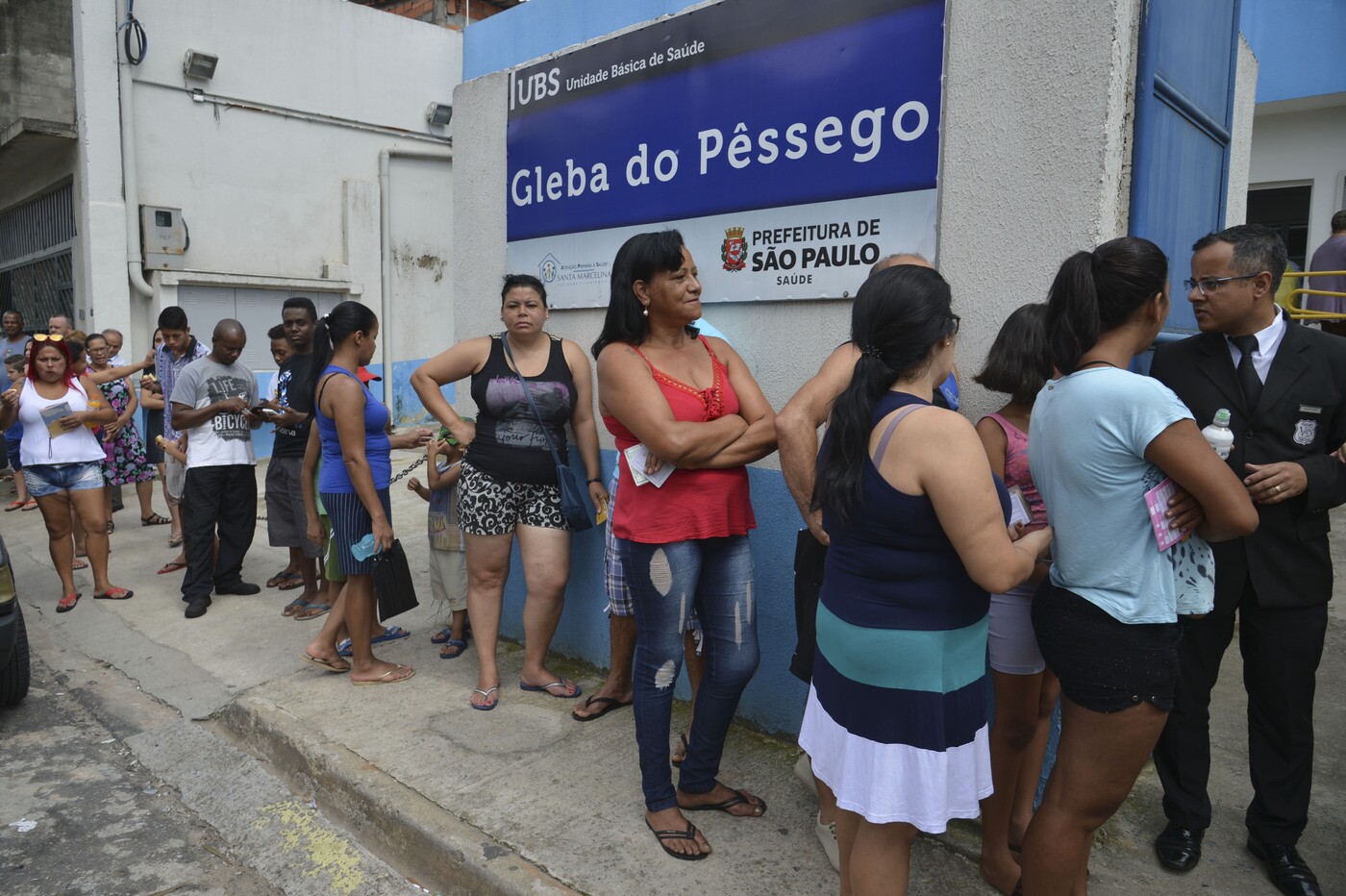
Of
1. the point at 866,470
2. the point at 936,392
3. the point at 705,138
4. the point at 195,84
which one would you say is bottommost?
the point at 866,470

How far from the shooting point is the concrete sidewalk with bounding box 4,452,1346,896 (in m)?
2.78

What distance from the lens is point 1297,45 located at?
977 centimetres

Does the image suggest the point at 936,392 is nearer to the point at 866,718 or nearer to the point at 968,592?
the point at 968,592

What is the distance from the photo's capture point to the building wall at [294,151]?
1048 centimetres

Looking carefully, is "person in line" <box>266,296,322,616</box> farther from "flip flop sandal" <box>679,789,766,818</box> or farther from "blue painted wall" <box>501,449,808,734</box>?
"flip flop sandal" <box>679,789,766,818</box>

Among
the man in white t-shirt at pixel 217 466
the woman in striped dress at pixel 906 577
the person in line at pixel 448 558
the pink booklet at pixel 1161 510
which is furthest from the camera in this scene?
the man in white t-shirt at pixel 217 466

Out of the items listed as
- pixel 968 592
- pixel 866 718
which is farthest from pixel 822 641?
pixel 968 592

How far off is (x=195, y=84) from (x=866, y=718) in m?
11.6

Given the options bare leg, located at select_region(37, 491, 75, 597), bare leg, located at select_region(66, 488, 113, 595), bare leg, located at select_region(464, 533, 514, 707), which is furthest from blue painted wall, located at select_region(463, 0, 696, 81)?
bare leg, located at select_region(464, 533, 514, 707)

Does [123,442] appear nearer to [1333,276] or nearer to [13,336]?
[13,336]

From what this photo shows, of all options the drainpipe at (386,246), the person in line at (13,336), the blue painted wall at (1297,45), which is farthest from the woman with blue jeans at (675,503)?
the drainpipe at (386,246)

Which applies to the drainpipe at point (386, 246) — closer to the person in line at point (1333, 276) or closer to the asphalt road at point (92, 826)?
the asphalt road at point (92, 826)

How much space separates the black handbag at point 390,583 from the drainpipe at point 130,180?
7.96m

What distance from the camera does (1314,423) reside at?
2637 mm
